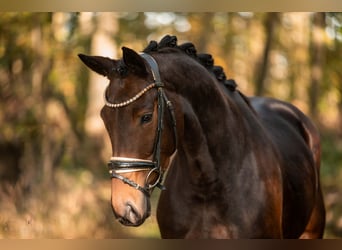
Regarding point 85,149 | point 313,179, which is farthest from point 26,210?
point 313,179

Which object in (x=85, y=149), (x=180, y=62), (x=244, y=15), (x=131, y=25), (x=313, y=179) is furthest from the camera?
(x=244, y=15)

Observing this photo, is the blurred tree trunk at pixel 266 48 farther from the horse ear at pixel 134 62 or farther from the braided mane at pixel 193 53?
the horse ear at pixel 134 62

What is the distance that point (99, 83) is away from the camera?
34.7 feet

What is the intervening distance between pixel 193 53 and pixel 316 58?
8694 millimetres

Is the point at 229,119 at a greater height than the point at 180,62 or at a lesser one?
lesser

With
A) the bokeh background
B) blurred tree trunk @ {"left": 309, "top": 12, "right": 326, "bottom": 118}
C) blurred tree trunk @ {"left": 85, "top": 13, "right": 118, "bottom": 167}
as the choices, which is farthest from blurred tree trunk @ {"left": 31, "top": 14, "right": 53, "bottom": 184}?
blurred tree trunk @ {"left": 309, "top": 12, "right": 326, "bottom": 118}

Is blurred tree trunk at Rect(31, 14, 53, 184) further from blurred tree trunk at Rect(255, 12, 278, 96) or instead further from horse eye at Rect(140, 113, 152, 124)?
horse eye at Rect(140, 113, 152, 124)

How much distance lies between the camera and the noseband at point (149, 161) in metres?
3.11

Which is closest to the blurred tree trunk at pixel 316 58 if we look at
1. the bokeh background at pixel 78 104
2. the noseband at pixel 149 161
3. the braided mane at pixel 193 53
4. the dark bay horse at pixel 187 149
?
the bokeh background at pixel 78 104

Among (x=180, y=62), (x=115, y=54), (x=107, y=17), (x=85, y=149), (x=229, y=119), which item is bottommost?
(x=85, y=149)

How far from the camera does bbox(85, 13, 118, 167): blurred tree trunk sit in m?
10.4

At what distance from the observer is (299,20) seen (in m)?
13.2

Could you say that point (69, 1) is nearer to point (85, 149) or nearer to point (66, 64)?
point (85, 149)

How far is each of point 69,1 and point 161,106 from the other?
273 cm
